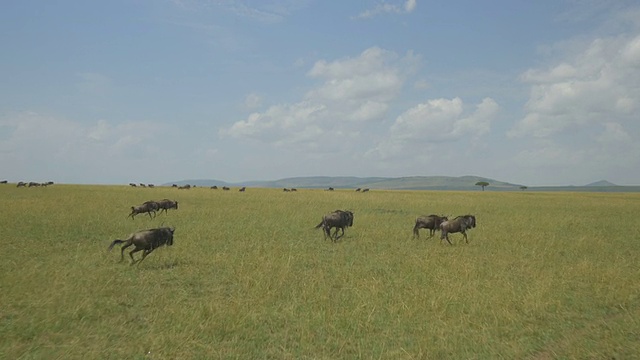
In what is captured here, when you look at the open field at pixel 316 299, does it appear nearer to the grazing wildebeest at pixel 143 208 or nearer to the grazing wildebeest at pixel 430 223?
the grazing wildebeest at pixel 430 223

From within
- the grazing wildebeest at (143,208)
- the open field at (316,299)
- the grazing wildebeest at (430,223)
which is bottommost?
the open field at (316,299)

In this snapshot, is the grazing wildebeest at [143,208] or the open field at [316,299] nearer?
the open field at [316,299]

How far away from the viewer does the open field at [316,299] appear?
706cm

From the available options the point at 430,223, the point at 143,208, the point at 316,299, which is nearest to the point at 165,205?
the point at 143,208

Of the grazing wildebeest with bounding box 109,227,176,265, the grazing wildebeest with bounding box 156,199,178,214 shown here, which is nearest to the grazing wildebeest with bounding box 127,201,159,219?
the grazing wildebeest with bounding box 156,199,178,214

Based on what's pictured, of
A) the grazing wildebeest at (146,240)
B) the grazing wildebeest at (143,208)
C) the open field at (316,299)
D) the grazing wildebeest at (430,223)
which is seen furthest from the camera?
the grazing wildebeest at (143,208)

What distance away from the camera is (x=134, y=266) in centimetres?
1283

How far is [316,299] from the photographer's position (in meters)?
9.45

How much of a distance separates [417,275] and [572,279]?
4.54 m

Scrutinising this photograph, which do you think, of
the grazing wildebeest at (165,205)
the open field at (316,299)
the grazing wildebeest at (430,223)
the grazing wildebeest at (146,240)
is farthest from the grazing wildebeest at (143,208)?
the grazing wildebeest at (430,223)

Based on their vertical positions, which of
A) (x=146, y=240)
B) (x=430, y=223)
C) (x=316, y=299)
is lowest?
(x=316, y=299)

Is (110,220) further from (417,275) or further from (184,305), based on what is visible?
(417,275)

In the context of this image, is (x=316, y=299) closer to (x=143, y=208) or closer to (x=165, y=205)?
(x=143, y=208)

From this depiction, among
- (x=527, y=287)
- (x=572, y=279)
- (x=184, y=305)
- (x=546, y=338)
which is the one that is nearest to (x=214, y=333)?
(x=184, y=305)
